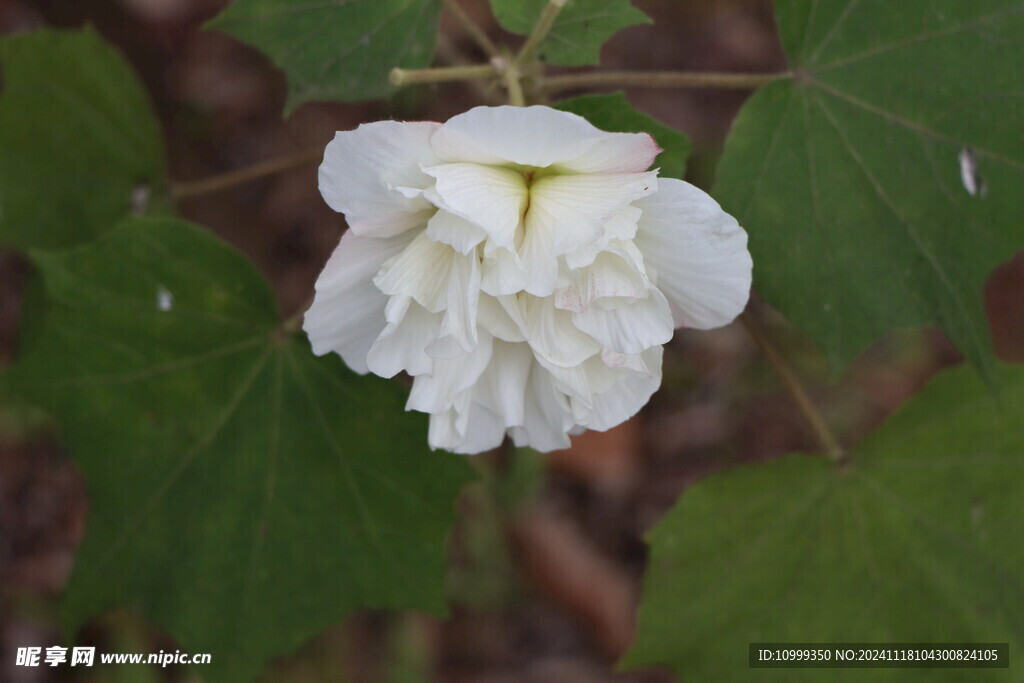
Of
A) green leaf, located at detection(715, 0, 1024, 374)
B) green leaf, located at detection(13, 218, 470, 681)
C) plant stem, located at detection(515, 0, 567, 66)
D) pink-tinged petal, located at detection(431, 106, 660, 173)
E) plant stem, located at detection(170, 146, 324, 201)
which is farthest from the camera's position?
plant stem, located at detection(170, 146, 324, 201)

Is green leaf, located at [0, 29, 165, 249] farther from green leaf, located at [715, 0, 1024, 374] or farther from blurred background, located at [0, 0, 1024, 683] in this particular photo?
green leaf, located at [715, 0, 1024, 374]

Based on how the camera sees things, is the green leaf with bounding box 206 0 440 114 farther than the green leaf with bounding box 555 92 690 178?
Yes

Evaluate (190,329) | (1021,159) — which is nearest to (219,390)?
(190,329)

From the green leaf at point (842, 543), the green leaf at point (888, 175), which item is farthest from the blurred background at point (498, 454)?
the green leaf at point (888, 175)

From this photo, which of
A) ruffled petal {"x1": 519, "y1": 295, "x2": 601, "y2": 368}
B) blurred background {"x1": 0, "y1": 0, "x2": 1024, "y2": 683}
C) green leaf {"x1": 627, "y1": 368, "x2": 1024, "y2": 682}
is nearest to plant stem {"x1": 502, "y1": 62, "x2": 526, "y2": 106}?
ruffled petal {"x1": 519, "y1": 295, "x2": 601, "y2": 368}

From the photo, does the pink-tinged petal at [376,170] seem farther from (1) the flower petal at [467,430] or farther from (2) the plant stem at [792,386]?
(2) the plant stem at [792,386]

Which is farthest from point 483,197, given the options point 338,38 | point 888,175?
point 888,175
